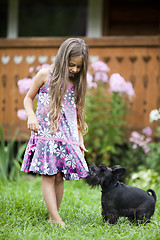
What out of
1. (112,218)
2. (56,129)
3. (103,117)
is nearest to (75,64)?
(56,129)

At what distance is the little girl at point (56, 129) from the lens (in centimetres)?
289

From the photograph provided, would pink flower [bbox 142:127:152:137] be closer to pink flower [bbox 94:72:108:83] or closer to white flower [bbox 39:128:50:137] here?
pink flower [bbox 94:72:108:83]

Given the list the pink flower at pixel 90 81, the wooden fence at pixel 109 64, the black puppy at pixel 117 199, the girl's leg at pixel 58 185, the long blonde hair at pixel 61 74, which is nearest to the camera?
the black puppy at pixel 117 199

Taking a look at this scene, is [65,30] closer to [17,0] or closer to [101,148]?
[17,0]

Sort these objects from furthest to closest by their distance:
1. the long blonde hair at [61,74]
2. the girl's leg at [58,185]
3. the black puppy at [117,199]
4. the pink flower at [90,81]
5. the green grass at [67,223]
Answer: the pink flower at [90,81]
the girl's leg at [58,185]
the long blonde hair at [61,74]
the black puppy at [117,199]
the green grass at [67,223]

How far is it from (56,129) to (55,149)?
162mm

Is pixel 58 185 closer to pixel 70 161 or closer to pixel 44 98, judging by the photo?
pixel 70 161

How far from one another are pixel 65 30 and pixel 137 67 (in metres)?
2.50

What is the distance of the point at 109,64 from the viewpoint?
6223 mm

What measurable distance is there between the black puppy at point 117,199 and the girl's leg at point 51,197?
31cm

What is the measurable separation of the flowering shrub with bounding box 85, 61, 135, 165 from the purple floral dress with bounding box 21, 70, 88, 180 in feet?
7.72

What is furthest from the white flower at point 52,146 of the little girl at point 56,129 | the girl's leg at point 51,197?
the girl's leg at point 51,197

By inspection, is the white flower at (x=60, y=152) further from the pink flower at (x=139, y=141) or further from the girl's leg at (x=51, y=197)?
the pink flower at (x=139, y=141)

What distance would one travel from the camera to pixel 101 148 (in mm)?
5629
